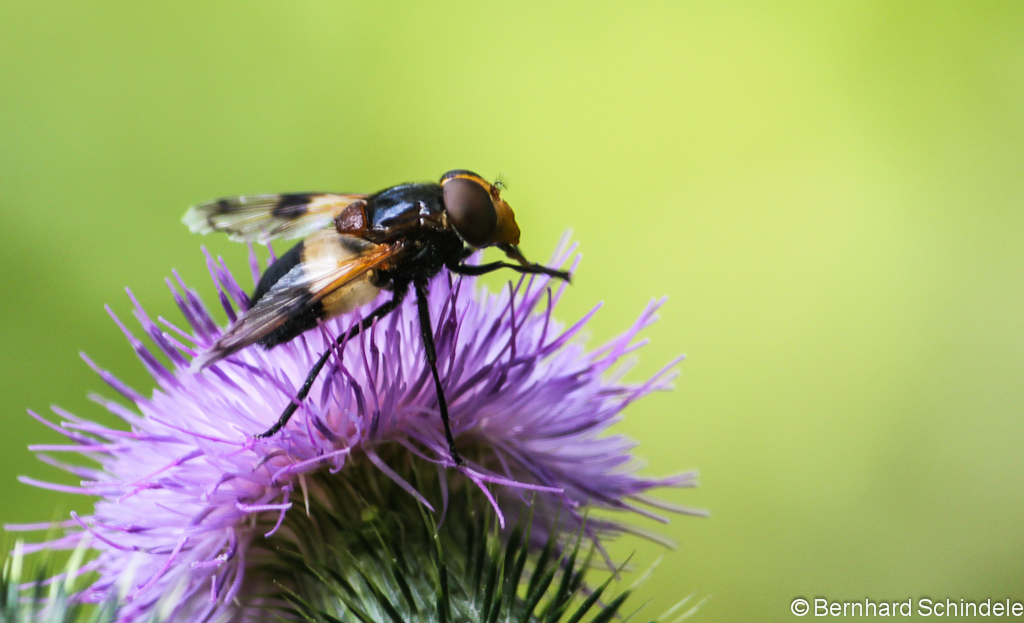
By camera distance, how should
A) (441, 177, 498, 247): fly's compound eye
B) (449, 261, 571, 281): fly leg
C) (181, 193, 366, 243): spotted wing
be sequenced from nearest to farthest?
(441, 177, 498, 247): fly's compound eye
(449, 261, 571, 281): fly leg
(181, 193, 366, 243): spotted wing

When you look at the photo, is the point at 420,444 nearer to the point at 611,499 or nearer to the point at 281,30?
the point at 611,499

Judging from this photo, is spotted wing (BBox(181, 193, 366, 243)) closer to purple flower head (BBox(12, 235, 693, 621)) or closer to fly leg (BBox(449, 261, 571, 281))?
purple flower head (BBox(12, 235, 693, 621))

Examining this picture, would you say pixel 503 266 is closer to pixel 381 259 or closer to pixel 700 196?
pixel 381 259

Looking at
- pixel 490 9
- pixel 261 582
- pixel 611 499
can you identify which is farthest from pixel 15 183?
pixel 611 499

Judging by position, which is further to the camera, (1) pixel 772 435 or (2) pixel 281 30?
(2) pixel 281 30

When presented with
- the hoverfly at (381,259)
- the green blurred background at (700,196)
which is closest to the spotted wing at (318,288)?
the hoverfly at (381,259)

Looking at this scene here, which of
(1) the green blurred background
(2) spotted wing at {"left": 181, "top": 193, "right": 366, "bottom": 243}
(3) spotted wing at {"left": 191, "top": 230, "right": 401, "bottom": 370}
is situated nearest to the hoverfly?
(3) spotted wing at {"left": 191, "top": 230, "right": 401, "bottom": 370}
